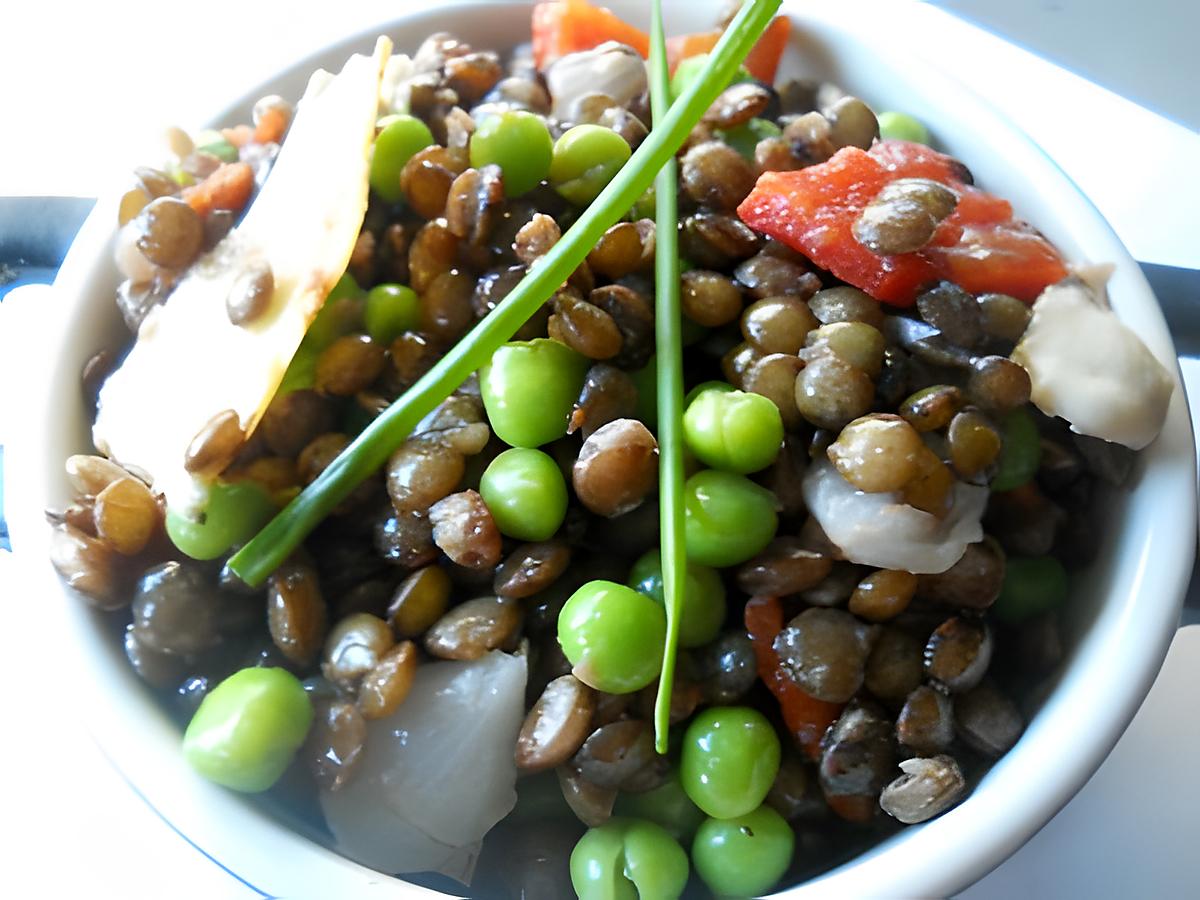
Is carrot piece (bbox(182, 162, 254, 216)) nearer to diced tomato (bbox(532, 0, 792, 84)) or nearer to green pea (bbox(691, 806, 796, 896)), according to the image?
diced tomato (bbox(532, 0, 792, 84))

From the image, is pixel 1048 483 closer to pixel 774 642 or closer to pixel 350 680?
pixel 774 642

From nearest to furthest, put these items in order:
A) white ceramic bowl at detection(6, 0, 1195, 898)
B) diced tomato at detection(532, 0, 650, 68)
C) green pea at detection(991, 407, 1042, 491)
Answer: white ceramic bowl at detection(6, 0, 1195, 898) < green pea at detection(991, 407, 1042, 491) < diced tomato at detection(532, 0, 650, 68)

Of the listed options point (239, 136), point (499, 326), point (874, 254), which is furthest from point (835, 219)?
point (239, 136)

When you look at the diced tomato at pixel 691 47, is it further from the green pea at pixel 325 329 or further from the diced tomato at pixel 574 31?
the green pea at pixel 325 329

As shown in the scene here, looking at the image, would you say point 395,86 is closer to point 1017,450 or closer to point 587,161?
point 587,161

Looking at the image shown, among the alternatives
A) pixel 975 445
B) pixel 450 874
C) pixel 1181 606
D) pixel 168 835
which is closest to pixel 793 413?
pixel 975 445

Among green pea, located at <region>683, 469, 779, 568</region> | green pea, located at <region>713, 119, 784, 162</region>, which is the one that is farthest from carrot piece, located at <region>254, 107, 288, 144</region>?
green pea, located at <region>683, 469, 779, 568</region>
